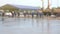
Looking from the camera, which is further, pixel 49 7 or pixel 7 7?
pixel 7 7

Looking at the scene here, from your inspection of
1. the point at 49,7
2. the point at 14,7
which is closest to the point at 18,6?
the point at 14,7

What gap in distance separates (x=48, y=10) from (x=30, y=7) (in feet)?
45.5

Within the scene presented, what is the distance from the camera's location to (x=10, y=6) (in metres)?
66.6

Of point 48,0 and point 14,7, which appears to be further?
point 14,7

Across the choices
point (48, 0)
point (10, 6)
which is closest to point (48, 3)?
point (48, 0)

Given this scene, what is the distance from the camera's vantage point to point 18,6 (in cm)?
6512

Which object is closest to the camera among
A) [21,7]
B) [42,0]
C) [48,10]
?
[48,10]

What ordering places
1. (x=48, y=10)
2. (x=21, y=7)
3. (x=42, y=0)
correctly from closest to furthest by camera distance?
1. (x=48, y=10)
2. (x=42, y=0)
3. (x=21, y=7)

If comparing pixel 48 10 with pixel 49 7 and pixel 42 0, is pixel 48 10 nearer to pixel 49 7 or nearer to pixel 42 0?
pixel 49 7

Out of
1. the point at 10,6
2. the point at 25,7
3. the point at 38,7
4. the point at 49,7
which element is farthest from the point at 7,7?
the point at 49,7

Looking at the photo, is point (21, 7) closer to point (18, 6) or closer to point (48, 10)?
point (18, 6)

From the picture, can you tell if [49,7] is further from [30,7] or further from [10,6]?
[10,6]

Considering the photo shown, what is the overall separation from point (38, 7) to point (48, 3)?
13840 mm

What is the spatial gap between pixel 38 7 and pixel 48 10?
552 inches
